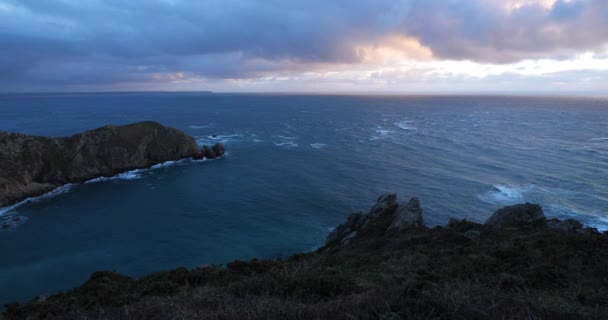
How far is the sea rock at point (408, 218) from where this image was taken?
103 ft

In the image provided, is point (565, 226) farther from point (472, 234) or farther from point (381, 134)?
point (381, 134)

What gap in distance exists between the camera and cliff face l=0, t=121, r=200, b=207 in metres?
53.6

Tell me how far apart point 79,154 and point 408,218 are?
205ft

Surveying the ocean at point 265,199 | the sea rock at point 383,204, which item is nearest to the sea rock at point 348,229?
the sea rock at point 383,204

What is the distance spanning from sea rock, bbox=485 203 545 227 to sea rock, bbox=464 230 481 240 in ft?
17.4

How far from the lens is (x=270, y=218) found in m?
43.0

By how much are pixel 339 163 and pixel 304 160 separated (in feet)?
26.1

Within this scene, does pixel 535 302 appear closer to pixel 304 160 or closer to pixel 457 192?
pixel 457 192

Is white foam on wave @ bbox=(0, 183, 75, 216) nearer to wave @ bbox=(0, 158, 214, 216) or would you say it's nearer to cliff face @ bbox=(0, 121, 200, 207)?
→ wave @ bbox=(0, 158, 214, 216)

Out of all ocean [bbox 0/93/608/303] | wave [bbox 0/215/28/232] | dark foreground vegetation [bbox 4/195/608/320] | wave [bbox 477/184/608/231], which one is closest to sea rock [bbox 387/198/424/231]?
dark foreground vegetation [bbox 4/195/608/320]

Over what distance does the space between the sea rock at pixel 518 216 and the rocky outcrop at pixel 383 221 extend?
23.1 ft

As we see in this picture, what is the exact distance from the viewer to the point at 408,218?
3166 cm

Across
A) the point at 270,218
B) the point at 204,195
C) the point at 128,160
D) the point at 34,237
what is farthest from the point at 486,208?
the point at 128,160

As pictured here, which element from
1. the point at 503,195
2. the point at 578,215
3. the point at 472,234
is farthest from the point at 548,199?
the point at 472,234
